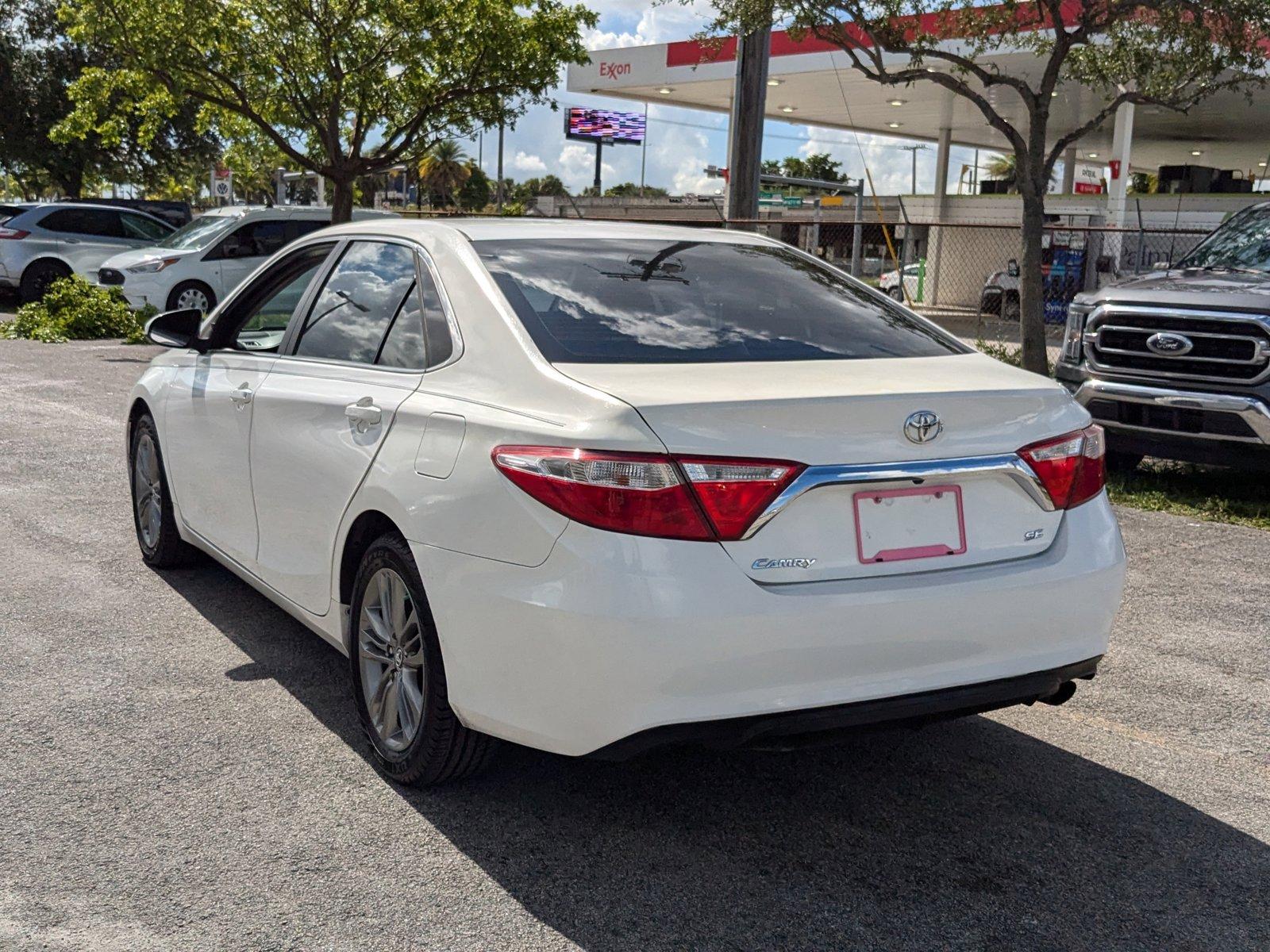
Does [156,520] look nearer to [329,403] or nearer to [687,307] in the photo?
[329,403]

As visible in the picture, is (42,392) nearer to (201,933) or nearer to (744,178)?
(744,178)

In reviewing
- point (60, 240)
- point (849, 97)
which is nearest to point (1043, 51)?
point (60, 240)

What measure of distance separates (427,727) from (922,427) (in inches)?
61.5

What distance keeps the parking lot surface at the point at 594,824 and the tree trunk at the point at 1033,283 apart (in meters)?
8.82

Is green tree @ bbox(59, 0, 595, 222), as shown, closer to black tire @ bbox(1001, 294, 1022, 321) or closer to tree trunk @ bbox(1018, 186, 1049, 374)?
tree trunk @ bbox(1018, 186, 1049, 374)

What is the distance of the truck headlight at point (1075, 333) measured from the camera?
923 centimetres

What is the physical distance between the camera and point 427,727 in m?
3.69

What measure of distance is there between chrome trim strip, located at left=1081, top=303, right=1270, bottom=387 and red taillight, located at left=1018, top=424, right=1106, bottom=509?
16.3ft

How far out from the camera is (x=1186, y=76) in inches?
554

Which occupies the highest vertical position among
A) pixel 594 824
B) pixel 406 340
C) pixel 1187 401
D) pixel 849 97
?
pixel 849 97

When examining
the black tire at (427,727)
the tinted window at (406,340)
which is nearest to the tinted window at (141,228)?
the tinted window at (406,340)

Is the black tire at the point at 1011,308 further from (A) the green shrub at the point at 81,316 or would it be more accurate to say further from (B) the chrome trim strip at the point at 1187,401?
(B) the chrome trim strip at the point at 1187,401

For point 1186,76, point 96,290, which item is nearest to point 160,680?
point 1186,76

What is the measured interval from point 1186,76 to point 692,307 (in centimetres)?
1206
